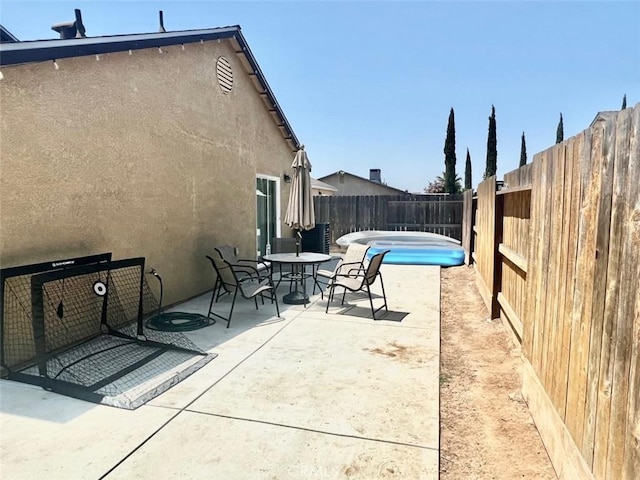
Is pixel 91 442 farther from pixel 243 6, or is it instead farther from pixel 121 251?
pixel 243 6

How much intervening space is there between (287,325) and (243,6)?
7.14 m

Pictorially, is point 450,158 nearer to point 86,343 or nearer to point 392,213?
point 392,213

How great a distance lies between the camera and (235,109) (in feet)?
26.0

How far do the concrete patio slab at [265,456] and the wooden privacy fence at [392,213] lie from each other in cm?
1217

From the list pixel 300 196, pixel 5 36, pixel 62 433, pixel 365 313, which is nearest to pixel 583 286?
pixel 62 433

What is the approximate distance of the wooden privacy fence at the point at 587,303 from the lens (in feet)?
5.32

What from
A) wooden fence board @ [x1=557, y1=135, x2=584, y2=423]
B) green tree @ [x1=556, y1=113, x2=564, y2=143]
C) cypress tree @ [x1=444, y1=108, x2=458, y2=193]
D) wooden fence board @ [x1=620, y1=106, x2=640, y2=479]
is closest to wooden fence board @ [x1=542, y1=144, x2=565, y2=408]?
wooden fence board @ [x1=557, y1=135, x2=584, y2=423]

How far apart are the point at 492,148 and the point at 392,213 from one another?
2125 centimetres

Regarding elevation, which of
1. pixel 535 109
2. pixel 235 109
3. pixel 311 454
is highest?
pixel 535 109

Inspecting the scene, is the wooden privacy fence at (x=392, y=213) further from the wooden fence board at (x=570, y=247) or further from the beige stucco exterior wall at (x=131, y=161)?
the wooden fence board at (x=570, y=247)

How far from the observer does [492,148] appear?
1241 inches

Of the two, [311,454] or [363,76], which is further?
[363,76]

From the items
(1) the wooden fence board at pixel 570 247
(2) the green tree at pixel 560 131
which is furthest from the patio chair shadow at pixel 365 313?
(2) the green tree at pixel 560 131

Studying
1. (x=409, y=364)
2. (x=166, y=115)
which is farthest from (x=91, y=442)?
(x=166, y=115)
